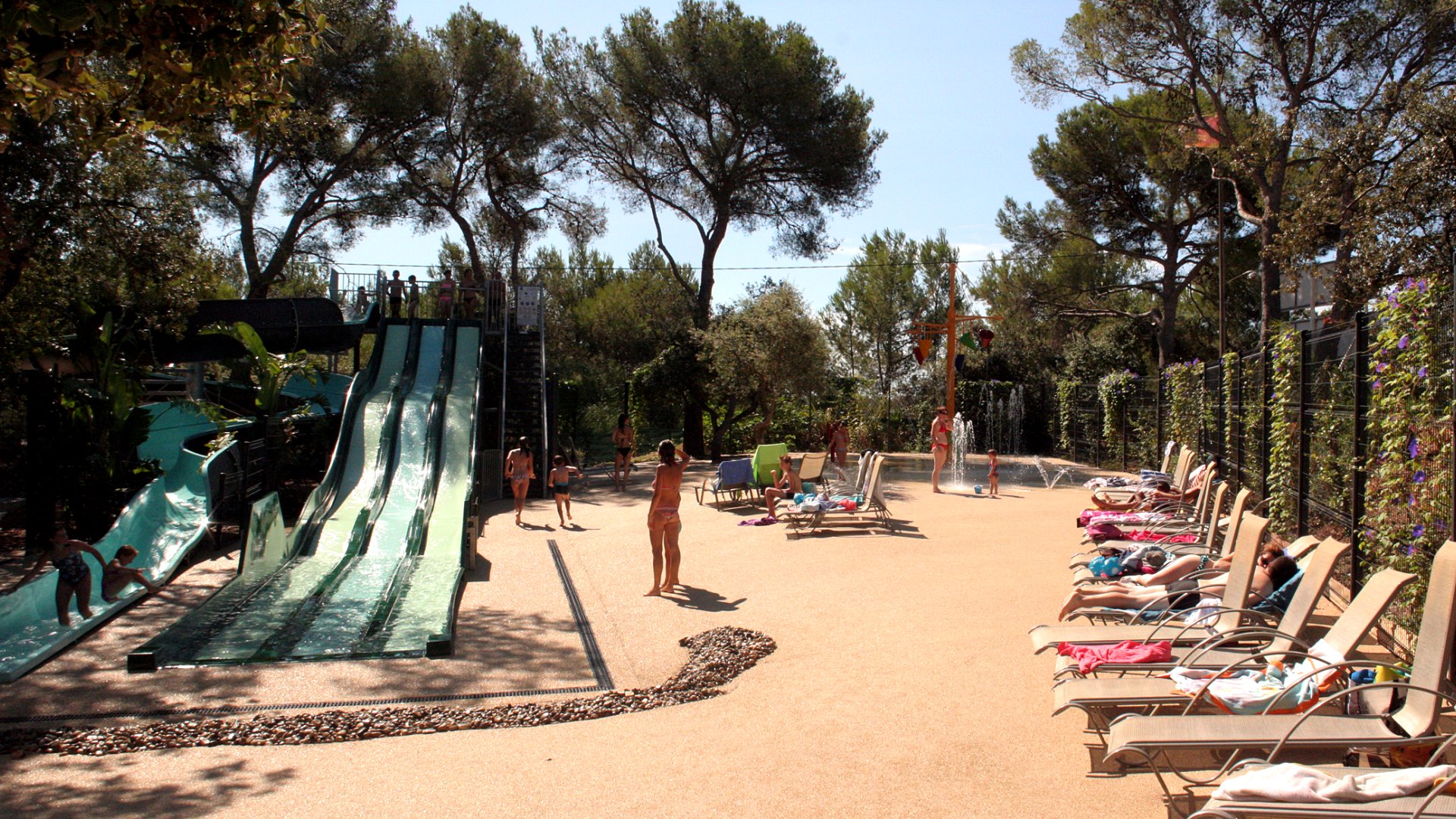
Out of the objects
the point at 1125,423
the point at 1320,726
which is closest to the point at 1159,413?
the point at 1125,423

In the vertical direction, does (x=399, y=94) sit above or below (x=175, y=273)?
above

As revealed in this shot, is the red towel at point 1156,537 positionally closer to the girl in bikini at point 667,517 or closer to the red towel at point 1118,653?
the red towel at point 1118,653

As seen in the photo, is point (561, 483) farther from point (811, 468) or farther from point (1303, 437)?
point (1303, 437)

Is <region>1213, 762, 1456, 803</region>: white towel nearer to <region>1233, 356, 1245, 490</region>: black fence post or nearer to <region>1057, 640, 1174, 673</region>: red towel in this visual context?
<region>1057, 640, 1174, 673</region>: red towel

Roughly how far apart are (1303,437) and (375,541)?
10310mm

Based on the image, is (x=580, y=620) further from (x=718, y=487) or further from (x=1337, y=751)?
(x=718, y=487)

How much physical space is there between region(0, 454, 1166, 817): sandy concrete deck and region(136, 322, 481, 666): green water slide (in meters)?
0.49

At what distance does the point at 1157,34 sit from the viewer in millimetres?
22125

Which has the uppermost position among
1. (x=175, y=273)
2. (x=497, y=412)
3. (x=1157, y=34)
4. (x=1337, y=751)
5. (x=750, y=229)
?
(x=1157, y=34)

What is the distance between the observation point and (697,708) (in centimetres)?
643

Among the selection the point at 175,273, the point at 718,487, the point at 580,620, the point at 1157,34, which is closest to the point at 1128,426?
the point at 1157,34

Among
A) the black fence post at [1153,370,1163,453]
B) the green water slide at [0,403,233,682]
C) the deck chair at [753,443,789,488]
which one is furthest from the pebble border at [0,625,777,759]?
the black fence post at [1153,370,1163,453]

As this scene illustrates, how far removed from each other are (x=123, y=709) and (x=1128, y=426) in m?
20.1

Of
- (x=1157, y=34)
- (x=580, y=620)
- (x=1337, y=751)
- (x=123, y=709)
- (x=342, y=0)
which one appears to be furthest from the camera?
(x=342, y=0)
